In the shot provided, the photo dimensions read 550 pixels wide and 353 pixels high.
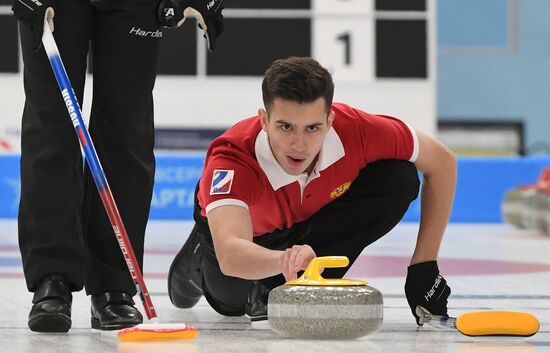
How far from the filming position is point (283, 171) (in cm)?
298

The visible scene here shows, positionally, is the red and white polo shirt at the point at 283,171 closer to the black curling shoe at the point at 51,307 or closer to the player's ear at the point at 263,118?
the player's ear at the point at 263,118

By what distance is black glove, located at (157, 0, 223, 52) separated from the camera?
3127mm

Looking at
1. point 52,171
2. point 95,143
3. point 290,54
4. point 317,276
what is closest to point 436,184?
point 317,276

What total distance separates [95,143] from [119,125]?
0.30 ft

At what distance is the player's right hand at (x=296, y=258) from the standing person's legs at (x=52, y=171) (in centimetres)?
74

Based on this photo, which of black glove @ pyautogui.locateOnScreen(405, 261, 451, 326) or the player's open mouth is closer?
the player's open mouth

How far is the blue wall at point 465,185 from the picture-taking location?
9539 mm

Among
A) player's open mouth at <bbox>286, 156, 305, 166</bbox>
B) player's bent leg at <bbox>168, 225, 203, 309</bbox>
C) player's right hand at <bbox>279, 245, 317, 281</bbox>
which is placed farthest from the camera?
player's bent leg at <bbox>168, 225, 203, 309</bbox>

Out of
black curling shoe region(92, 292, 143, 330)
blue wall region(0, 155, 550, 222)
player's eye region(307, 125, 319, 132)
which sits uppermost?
player's eye region(307, 125, 319, 132)

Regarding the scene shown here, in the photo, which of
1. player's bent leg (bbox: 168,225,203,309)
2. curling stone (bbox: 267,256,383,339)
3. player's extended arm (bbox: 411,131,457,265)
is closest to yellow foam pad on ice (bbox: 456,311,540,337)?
curling stone (bbox: 267,256,383,339)

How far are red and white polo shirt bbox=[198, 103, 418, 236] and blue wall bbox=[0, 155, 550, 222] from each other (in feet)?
20.5

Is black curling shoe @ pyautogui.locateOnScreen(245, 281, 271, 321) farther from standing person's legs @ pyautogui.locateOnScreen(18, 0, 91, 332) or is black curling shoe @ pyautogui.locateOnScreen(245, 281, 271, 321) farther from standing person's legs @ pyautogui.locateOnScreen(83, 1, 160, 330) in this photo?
standing person's legs @ pyautogui.locateOnScreen(18, 0, 91, 332)

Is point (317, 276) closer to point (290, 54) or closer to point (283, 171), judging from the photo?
point (283, 171)

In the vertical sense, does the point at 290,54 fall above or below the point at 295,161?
below
